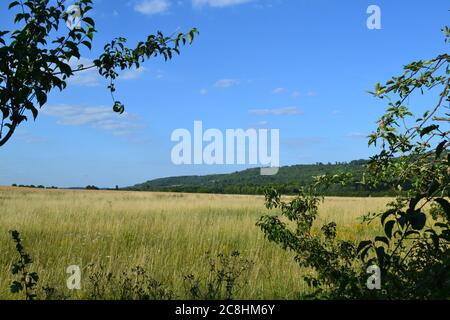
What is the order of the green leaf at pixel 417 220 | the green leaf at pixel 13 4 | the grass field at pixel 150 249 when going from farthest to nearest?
the grass field at pixel 150 249
the green leaf at pixel 13 4
the green leaf at pixel 417 220

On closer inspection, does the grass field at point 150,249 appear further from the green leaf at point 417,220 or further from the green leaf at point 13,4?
the green leaf at point 13,4

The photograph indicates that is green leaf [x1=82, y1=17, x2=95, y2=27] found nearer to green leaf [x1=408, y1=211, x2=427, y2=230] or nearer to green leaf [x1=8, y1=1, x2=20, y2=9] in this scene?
green leaf [x1=8, y1=1, x2=20, y2=9]

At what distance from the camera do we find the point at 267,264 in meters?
7.20

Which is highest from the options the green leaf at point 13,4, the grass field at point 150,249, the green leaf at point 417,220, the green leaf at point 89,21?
the green leaf at point 13,4

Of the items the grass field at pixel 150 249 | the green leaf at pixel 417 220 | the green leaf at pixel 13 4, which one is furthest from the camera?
the grass field at pixel 150 249

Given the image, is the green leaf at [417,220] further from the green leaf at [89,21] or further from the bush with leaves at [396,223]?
the green leaf at [89,21]

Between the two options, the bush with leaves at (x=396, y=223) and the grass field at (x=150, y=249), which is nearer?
the bush with leaves at (x=396, y=223)

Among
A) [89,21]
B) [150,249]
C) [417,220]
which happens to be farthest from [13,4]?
[150,249]

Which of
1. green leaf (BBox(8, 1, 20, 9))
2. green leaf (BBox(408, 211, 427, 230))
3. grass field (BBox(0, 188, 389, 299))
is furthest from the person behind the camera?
grass field (BBox(0, 188, 389, 299))

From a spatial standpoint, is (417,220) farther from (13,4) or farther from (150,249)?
A: (150,249)

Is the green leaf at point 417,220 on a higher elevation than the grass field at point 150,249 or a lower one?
higher

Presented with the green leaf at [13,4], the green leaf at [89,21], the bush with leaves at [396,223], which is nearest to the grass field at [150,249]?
the bush with leaves at [396,223]

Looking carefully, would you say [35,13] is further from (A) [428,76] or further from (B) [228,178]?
(B) [228,178]

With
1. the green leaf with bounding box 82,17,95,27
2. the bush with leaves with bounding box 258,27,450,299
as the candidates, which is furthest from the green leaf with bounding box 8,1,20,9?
the bush with leaves with bounding box 258,27,450,299
